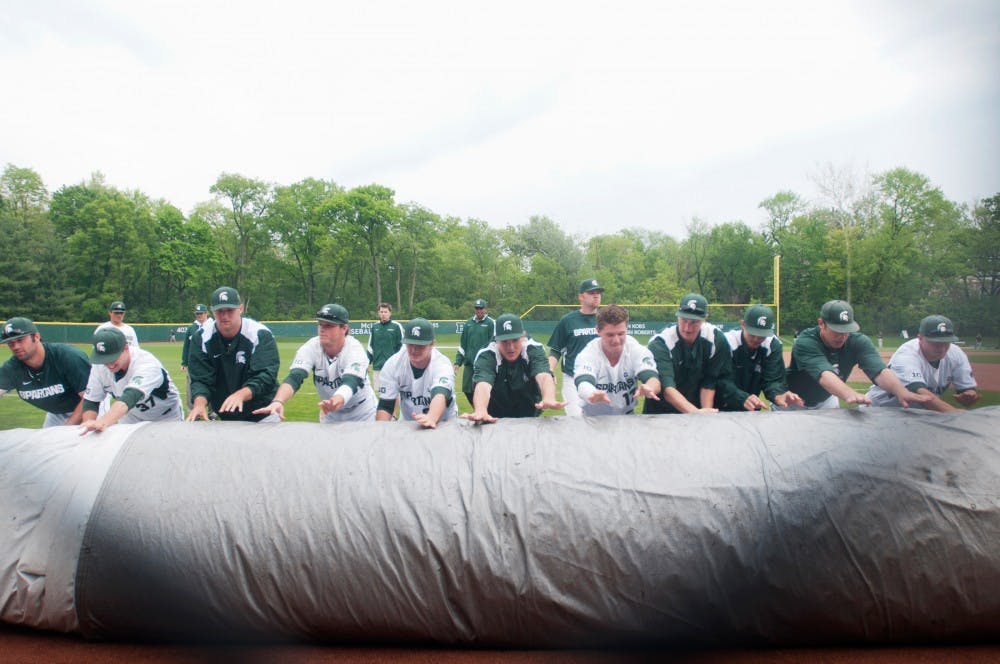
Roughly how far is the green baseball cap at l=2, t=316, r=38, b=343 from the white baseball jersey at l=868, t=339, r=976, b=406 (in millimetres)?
6299

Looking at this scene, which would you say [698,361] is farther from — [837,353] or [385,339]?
[385,339]

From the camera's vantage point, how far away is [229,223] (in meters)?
47.8

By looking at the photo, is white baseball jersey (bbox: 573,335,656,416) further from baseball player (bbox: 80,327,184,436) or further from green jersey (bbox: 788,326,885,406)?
baseball player (bbox: 80,327,184,436)

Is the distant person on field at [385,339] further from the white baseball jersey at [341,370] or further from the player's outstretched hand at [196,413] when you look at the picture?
the player's outstretched hand at [196,413]

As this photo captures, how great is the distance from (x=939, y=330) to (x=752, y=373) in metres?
1.26

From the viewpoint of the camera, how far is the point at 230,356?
4469 mm

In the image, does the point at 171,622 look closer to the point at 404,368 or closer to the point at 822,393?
the point at 404,368

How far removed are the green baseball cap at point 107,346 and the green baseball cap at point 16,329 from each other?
70cm

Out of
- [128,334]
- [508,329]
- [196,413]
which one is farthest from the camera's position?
[128,334]

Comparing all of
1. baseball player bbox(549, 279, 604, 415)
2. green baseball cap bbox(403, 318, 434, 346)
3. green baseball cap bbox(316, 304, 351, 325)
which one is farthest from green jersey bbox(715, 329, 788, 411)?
green baseball cap bbox(316, 304, 351, 325)

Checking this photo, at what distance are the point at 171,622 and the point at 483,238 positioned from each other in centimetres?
4937

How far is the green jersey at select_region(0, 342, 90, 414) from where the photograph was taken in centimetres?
437

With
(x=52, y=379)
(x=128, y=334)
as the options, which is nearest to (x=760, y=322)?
(x=52, y=379)

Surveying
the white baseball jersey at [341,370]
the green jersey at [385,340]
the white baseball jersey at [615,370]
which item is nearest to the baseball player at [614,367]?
the white baseball jersey at [615,370]
